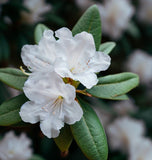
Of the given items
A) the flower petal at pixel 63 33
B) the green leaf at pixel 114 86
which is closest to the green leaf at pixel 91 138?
the green leaf at pixel 114 86

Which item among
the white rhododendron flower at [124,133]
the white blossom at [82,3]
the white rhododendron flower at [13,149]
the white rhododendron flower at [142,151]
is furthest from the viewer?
the white blossom at [82,3]

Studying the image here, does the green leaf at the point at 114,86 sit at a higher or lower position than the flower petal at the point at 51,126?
higher

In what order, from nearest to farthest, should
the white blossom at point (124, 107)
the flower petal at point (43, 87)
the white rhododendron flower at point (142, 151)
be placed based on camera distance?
the flower petal at point (43, 87)
the white rhododendron flower at point (142, 151)
the white blossom at point (124, 107)

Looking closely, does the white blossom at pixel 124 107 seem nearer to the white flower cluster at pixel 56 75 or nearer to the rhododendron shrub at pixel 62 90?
the rhododendron shrub at pixel 62 90

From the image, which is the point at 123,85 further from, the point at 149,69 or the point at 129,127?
the point at 149,69

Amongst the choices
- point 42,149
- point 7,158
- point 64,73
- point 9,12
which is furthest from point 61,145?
point 9,12

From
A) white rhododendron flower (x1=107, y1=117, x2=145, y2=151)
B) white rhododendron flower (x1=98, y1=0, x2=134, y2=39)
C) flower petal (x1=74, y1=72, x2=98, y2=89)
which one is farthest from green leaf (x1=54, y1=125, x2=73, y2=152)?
white rhododendron flower (x1=98, y1=0, x2=134, y2=39)

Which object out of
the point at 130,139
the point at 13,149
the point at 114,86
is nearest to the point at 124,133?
the point at 130,139
